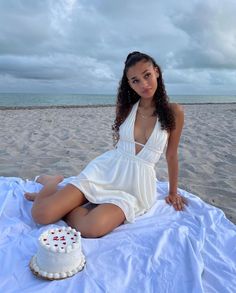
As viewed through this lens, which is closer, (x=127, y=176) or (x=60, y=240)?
(x=60, y=240)

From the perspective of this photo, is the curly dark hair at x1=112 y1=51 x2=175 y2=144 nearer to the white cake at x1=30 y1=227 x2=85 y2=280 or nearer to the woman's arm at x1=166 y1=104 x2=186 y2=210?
the woman's arm at x1=166 y1=104 x2=186 y2=210

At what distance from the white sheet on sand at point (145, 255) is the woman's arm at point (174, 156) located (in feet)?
0.58

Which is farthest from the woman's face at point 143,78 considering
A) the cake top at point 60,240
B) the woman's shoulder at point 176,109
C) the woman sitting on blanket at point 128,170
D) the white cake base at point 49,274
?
the white cake base at point 49,274

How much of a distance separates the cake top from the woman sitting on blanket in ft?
1.31

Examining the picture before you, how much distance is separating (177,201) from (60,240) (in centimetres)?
146

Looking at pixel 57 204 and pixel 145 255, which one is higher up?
pixel 57 204

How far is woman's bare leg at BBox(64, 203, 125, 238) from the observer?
2473 mm

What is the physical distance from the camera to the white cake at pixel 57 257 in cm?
192

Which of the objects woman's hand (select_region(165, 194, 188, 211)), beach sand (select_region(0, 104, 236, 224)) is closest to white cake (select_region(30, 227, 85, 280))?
woman's hand (select_region(165, 194, 188, 211))

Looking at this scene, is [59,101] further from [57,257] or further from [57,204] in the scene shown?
[57,257]

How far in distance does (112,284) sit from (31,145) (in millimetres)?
4310

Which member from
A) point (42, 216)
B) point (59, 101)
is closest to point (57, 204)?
point (42, 216)

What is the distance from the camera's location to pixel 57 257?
192cm

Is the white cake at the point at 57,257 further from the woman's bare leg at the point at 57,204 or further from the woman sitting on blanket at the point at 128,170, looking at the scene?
the woman's bare leg at the point at 57,204
